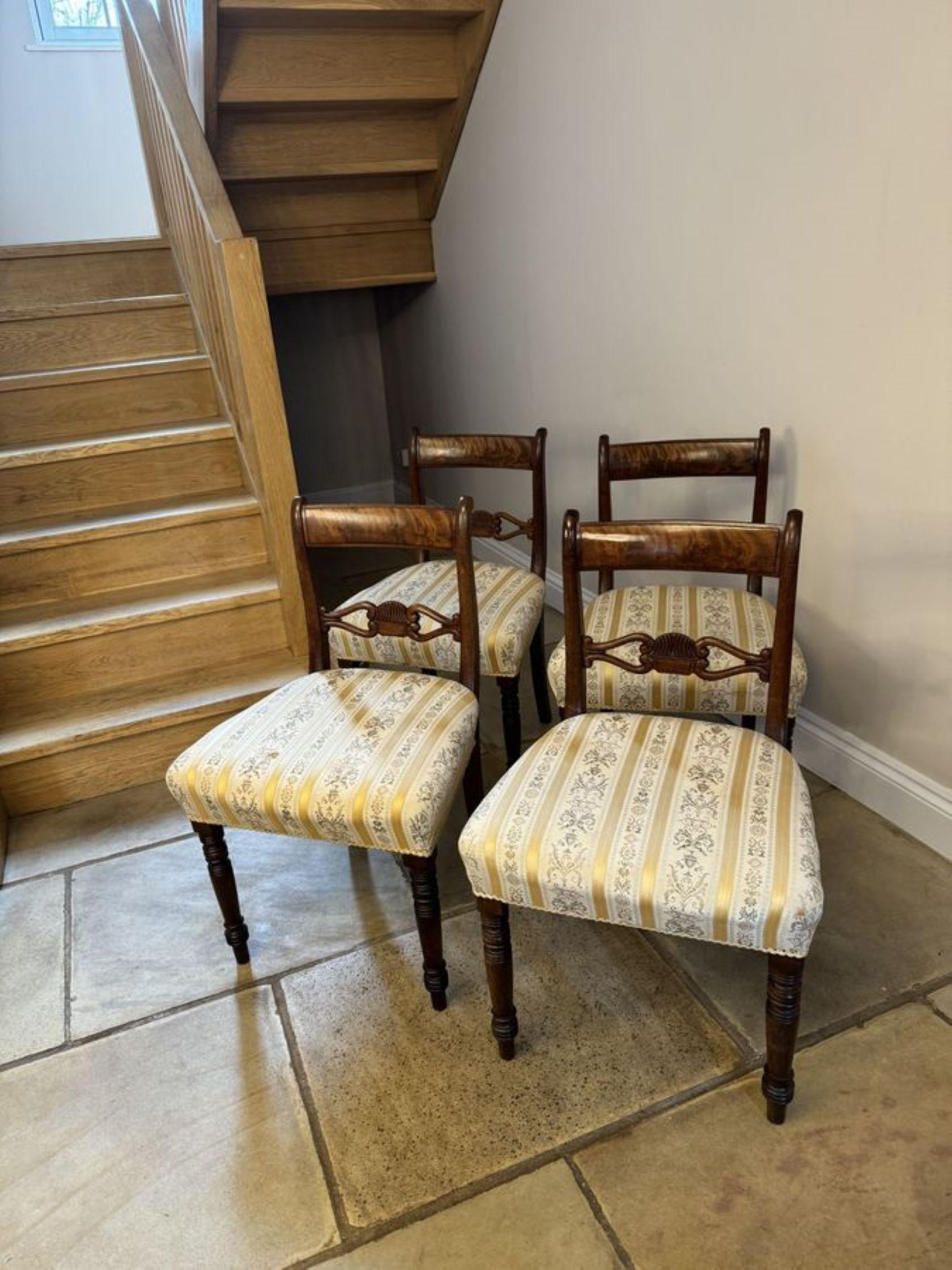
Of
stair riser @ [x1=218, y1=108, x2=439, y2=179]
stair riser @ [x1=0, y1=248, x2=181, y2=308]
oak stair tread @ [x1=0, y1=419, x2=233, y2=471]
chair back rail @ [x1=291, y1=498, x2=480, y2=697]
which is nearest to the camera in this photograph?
chair back rail @ [x1=291, y1=498, x2=480, y2=697]

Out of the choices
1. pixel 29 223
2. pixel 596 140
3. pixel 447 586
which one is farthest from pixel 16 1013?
pixel 29 223

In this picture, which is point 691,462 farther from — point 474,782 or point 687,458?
point 474,782

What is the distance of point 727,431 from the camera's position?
6.92ft

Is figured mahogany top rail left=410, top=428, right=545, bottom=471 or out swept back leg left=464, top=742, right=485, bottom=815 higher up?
figured mahogany top rail left=410, top=428, right=545, bottom=471

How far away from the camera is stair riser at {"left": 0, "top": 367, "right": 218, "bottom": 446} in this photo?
274 cm

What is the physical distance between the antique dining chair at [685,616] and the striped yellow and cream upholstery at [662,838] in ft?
0.67

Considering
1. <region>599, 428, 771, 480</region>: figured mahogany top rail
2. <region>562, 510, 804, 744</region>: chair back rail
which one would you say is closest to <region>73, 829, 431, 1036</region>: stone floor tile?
<region>562, 510, 804, 744</region>: chair back rail

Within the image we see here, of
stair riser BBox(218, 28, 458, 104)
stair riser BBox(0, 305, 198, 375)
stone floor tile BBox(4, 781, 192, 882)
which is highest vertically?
stair riser BBox(218, 28, 458, 104)

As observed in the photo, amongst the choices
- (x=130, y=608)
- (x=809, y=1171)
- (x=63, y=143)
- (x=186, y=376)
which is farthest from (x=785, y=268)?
(x=63, y=143)

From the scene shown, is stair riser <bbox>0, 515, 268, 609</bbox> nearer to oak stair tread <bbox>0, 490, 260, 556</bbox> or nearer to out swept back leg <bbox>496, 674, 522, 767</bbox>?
oak stair tread <bbox>0, 490, 260, 556</bbox>

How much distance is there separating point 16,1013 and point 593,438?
217 cm

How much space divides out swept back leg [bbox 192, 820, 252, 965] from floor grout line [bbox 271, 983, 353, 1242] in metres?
0.11

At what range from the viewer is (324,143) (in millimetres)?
2982

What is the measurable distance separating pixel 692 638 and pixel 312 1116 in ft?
3.76
